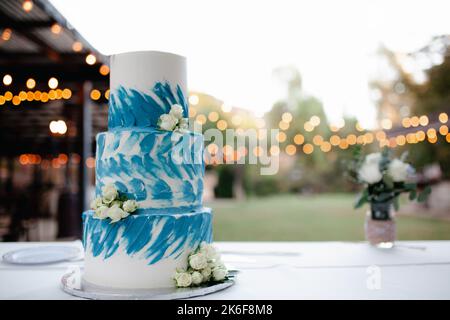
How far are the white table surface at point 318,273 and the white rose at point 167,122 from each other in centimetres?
63

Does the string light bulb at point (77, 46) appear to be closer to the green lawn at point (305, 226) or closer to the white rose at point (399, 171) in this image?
the white rose at point (399, 171)

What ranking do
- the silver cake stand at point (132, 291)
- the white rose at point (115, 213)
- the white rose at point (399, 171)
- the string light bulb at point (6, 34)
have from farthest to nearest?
the string light bulb at point (6, 34) → the white rose at point (399, 171) → the white rose at point (115, 213) → the silver cake stand at point (132, 291)

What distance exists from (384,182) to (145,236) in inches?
58.5

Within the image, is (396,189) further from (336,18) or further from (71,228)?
(336,18)

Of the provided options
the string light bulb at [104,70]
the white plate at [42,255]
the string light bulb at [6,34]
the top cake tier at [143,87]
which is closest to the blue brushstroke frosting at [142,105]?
the top cake tier at [143,87]

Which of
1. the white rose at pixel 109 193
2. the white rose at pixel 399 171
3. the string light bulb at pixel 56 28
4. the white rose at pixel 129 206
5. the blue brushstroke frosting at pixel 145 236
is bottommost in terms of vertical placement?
the blue brushstroke frosting at pixel 145 236

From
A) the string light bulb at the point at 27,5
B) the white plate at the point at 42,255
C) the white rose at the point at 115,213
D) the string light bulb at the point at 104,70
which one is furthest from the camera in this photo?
the string light bulb at the point at 104,70

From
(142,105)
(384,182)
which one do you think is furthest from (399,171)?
(142,105)

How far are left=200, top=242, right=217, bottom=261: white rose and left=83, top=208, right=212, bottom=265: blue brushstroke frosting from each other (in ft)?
0.19

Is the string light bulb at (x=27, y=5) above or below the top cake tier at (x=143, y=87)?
above

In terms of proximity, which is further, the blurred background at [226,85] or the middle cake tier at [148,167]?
the blurred background at [226,85]

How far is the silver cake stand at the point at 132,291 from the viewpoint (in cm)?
144

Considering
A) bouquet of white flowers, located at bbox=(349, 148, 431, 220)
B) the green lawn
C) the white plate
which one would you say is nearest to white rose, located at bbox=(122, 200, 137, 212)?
the white plate

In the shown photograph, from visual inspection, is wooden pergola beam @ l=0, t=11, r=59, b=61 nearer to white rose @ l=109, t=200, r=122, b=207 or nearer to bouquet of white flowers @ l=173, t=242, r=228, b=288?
white rose @ l=109, t=200, r=122, b=207
